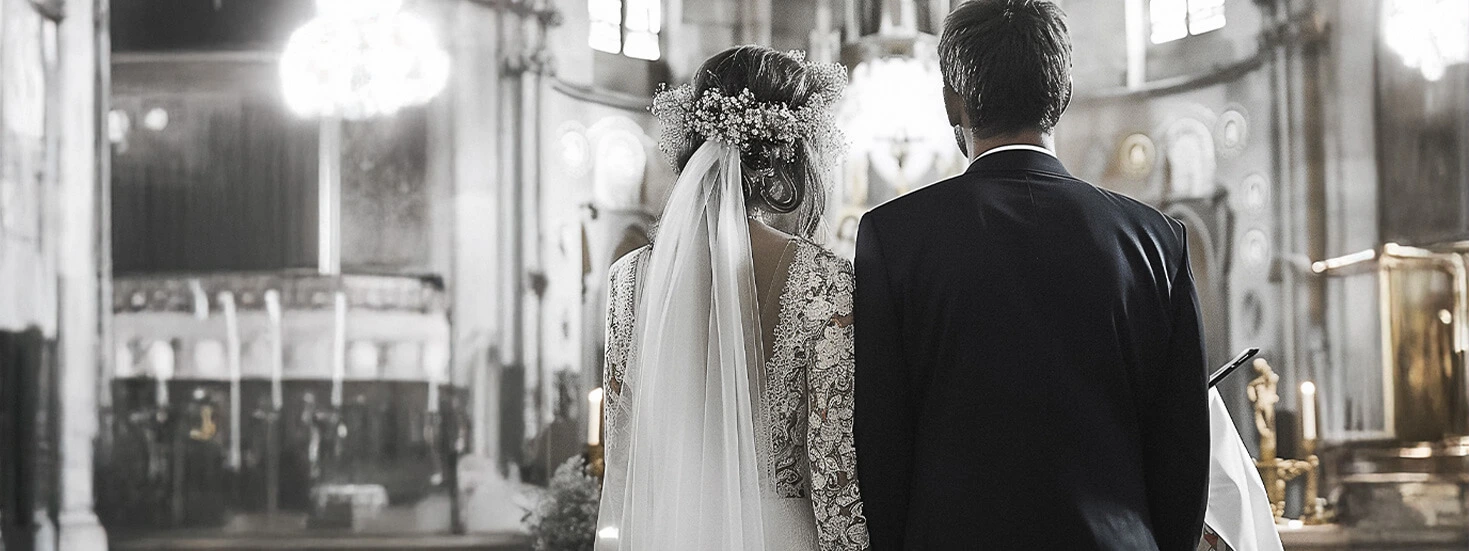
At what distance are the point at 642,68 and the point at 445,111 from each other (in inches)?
49.7

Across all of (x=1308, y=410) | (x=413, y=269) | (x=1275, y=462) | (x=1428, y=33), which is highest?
(x=1428, y=33)

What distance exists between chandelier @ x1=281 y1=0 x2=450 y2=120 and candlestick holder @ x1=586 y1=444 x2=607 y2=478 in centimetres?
224

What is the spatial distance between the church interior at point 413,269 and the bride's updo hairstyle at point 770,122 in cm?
408

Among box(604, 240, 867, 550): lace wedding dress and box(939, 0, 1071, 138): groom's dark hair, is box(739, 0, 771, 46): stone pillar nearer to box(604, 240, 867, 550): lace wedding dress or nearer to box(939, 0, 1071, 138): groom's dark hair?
box(604, 240, 867, 550): lace wedding dress

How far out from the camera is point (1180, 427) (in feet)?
7.62

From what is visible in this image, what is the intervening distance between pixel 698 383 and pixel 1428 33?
608 cm

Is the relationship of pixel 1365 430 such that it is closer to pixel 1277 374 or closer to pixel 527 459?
pixel 1277 374

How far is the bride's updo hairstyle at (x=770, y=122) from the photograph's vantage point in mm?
2826

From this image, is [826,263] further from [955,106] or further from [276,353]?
[276,353]

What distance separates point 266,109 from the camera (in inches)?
290

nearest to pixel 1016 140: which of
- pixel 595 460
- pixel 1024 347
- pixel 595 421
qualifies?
pixel 1024 347

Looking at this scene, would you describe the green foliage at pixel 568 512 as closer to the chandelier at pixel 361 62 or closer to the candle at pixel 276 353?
the candle at pixel 276 353

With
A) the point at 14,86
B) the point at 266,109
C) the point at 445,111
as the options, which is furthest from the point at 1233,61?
the point at 14,86

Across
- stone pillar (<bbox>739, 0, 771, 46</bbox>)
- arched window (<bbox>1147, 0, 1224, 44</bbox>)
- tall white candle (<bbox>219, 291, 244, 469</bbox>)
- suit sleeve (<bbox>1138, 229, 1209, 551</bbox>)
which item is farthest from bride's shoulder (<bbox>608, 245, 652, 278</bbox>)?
arched window (<bbox>1147, 0, 1224, 44</bbox>)
